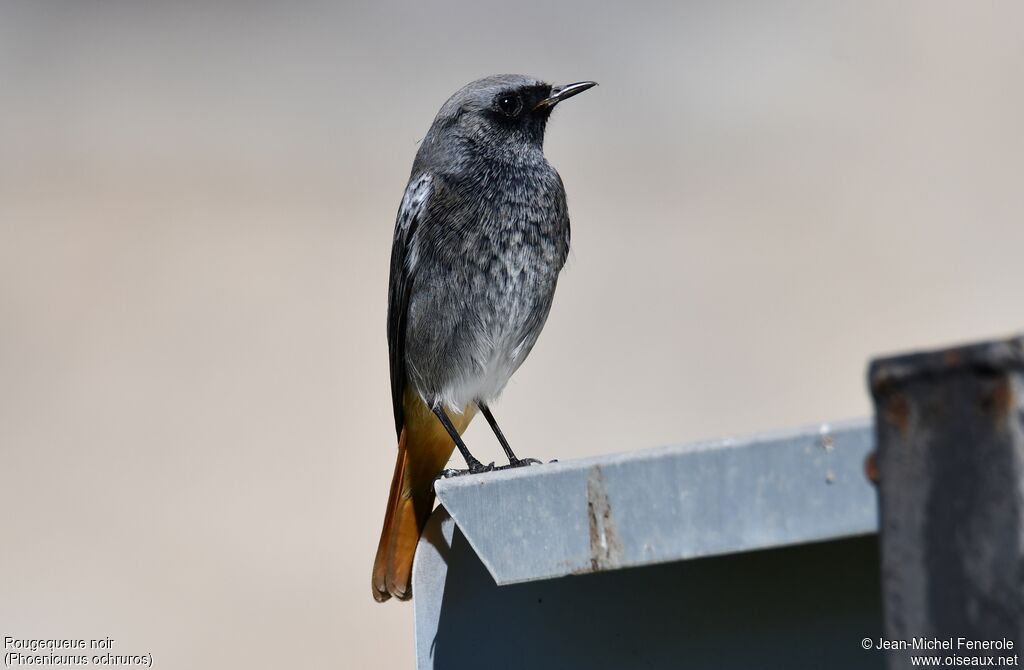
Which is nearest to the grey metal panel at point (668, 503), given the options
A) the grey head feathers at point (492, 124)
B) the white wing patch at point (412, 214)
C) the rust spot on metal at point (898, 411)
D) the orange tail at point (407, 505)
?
the rust spot on metal at point (898, 411)

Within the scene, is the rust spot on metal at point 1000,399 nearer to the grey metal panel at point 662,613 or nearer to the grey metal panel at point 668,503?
the grey metal panel at point 668,503

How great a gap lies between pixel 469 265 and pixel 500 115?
689mm

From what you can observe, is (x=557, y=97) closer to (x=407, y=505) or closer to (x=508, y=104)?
(x=508, y=104)

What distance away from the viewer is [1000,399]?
120 cm

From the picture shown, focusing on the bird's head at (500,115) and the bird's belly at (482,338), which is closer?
the bird's belly at (482,338)

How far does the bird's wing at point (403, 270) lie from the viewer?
4.39m

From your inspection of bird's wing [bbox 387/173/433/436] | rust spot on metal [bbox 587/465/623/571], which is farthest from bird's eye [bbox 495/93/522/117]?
rust spot on metal [bbox 587/465/623/571]

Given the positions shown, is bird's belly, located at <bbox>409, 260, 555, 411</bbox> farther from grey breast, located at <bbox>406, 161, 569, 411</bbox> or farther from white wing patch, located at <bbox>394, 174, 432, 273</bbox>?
white wing patch, located at <bbox>394, 174, 432, 273</bbox>

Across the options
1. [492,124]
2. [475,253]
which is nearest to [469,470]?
[475,253]

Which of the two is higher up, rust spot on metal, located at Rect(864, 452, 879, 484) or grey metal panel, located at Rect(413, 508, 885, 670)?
rust spot on metal, located at Rect(864, 452, 879, 484)

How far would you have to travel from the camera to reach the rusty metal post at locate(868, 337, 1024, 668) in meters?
1.20

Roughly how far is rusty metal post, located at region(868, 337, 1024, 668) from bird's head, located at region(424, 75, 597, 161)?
3371 millimetres

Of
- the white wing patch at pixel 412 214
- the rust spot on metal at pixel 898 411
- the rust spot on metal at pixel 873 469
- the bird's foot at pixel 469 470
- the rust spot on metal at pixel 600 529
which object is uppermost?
the white wing patch at pixel 412 214

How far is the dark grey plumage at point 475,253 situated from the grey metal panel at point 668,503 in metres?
2.19
